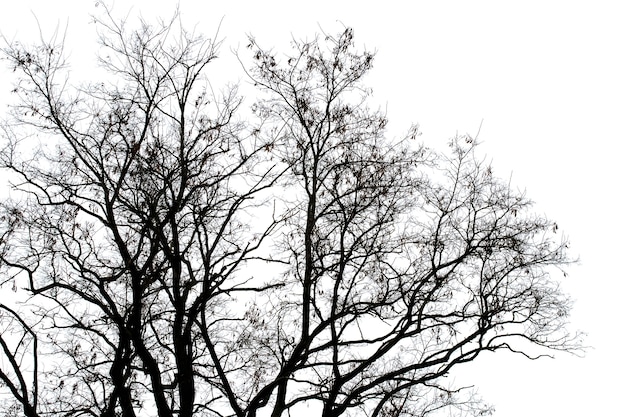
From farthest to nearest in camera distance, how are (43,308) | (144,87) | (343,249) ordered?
(343,249), (144,87), (43,308)

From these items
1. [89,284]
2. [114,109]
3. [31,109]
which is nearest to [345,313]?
[89,284]

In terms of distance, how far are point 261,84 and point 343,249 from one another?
3.65 m

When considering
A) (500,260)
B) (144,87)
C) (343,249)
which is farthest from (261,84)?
(500,260)

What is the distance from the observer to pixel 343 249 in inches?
534

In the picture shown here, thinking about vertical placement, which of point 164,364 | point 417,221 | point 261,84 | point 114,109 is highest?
point 261,84

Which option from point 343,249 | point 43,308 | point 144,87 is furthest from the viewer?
point 343,249

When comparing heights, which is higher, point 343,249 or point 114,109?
point 114,109

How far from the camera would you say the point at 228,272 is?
12.2 metres

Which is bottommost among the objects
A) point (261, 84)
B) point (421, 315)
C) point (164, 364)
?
point (421, 315)

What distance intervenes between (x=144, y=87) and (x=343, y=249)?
4722mm

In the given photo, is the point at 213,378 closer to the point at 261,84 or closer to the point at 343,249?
the point at 343,249

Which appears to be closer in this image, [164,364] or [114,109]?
[114,109]

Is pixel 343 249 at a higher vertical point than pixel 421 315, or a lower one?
Answer: higher

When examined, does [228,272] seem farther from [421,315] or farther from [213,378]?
[421,315]
